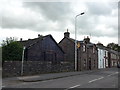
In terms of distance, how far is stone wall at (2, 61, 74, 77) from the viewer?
1958 cm

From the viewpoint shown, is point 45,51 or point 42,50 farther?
point 45,51

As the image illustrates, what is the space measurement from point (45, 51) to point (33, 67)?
22.1 feet

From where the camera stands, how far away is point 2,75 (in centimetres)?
1892

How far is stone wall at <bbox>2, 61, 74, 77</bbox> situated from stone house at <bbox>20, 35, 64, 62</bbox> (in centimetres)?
236

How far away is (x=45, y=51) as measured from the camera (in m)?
29.7

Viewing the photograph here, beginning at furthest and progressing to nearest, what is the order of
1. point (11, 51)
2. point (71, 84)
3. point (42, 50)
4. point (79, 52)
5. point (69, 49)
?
point (69, 49), point (79, 52), point (42, 50), point (11, 51), point (71, 84)

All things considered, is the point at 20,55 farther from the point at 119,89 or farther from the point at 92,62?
the point at 92,62

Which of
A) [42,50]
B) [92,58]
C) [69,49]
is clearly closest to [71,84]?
[42,50]

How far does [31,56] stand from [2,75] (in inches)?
315

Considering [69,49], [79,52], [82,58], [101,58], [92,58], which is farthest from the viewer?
[101,58]

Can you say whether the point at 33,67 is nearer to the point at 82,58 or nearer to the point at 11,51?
the point at 11,51

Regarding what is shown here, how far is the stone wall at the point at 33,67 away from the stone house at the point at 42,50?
2.36 meters

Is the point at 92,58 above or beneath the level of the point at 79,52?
beneath

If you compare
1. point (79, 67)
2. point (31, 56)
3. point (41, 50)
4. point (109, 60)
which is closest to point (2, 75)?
point (31, 56)
